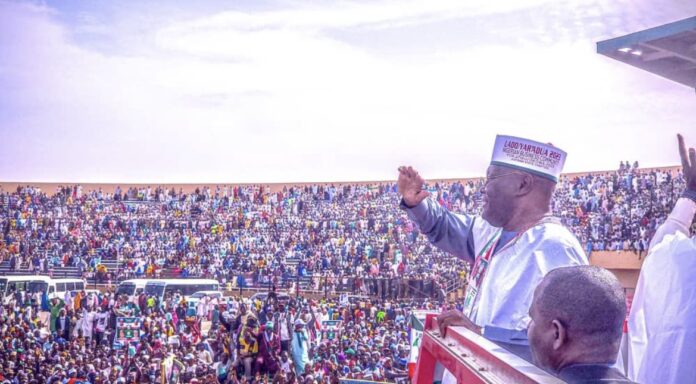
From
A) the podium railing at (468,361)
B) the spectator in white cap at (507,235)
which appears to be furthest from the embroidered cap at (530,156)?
the podium railing at (468,361)

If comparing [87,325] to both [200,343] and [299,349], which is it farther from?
[299,349]

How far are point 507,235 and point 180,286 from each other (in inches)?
971

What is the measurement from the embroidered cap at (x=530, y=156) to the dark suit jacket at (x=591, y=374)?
5.38 ft

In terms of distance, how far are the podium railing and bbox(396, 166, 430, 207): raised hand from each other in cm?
141

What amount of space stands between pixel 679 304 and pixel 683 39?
4375 millimetres

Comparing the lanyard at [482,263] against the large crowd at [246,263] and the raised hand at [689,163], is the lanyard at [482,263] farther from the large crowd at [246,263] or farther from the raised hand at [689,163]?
the large crowd at [246,263]

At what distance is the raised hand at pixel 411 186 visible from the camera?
11.5 feet

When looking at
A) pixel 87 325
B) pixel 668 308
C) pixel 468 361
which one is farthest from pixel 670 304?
pixel 87 325

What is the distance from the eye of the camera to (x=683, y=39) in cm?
657

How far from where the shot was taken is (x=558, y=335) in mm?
1699

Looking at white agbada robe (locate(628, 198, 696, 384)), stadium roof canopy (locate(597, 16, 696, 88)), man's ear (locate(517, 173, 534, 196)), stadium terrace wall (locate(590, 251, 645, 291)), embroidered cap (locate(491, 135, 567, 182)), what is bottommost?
stadium terrace wall (locate(590, 251, 645, 291))

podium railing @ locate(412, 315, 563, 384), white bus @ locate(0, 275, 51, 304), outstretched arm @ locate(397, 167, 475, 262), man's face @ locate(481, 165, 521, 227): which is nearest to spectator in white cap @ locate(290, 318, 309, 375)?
outstretched arm @ locate(397, 167, 475, 262)

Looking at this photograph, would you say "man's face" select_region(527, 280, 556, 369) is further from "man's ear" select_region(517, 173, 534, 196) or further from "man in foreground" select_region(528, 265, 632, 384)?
"man's ear" select_region(517, 173, 534, 196)

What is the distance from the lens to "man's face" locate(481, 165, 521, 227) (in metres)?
3.15
